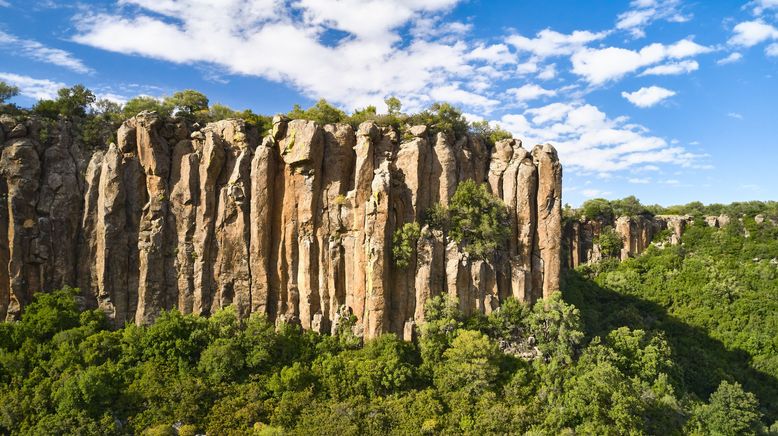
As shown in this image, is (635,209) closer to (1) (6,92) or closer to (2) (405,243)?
(2) (405,243)

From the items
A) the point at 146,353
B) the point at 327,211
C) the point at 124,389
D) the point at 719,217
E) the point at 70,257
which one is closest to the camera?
the point at 124,389

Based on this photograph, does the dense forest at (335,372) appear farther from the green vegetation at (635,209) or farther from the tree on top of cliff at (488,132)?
the green vegetation at (635,209)

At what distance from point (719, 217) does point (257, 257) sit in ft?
259

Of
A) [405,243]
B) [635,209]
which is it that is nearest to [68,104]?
[405,243]

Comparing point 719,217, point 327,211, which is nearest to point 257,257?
point 327,211

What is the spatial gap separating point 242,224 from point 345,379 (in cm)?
1405

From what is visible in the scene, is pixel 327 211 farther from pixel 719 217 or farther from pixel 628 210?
pixel 719 217

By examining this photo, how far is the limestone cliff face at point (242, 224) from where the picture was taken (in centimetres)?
3628

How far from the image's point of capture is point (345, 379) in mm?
33250

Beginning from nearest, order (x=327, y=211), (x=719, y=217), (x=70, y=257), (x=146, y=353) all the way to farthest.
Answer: (x=146, y=353) < (x=70, y=257) < (x=327, y=211) < (x=719, y=217)

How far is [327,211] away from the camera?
38.8m

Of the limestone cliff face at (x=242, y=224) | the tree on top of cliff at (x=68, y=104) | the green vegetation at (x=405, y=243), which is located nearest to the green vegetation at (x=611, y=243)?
the limestone cliff face at (x=242, y=224)

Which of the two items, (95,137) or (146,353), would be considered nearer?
(146,353)

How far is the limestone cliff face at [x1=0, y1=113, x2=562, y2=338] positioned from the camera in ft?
119
